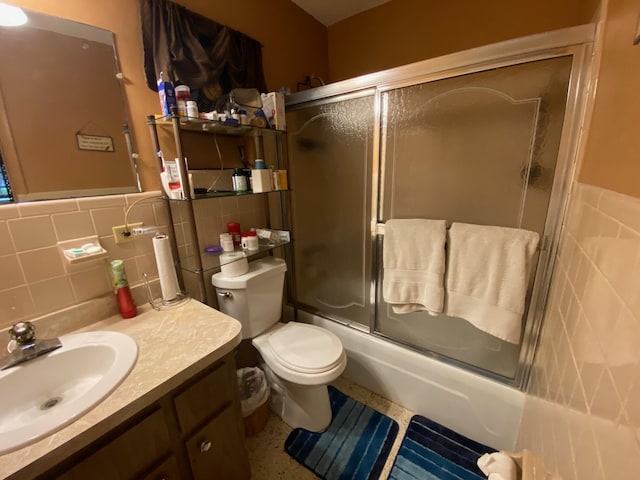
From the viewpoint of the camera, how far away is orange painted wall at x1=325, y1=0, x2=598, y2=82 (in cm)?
145

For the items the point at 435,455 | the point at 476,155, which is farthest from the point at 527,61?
the point at 435,455

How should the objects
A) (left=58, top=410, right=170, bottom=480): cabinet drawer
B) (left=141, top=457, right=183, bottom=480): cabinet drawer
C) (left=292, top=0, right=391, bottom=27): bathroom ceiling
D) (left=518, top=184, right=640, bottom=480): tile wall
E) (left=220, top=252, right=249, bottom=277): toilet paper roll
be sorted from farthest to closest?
(left=292, top=0, right=391, bottom=27): bathroom ceiling → (left=220, top=252, right=249, bottom=277): toilet paper roll → (left=141, top=457, right=183, bottom=480): cabinet drawer → (left=58, top=410, right=170, bottom=480): cabinet drawer → (left=518, top=184, right=640, bottom=480): tile wall

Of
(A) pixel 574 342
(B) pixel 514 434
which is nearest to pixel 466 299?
(A) pixel 574 342

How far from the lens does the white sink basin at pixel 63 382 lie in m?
0.63

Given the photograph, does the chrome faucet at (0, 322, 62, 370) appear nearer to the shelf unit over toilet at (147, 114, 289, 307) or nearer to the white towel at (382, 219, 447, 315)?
A: the shelf unit over toilet at (147, 114, 289, 307)

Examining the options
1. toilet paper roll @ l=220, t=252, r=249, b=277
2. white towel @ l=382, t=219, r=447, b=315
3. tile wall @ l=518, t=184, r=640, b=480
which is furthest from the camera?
toilet paper roll @ l=220, t=252, r=249, b=277

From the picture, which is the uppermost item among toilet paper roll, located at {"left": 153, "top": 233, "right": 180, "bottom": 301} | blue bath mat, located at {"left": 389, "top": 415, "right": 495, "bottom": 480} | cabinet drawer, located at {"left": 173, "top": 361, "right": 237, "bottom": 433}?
toilet paper roll, located at {"left": 153, "top": 233, "right": 180, "bottom": 301}

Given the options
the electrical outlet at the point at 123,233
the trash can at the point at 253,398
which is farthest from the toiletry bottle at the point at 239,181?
the trash can at the point at 253,398

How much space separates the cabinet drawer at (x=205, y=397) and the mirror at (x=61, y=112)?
0.82 metres

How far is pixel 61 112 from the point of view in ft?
3.08

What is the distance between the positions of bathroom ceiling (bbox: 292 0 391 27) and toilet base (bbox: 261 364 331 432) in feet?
7.76

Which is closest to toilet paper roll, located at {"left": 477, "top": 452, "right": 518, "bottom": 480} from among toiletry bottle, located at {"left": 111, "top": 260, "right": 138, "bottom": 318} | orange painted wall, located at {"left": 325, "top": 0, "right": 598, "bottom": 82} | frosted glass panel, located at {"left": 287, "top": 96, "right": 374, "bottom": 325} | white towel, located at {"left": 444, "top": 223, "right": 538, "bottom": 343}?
white towel, located at {"left": 444, "top": 223, "right": 538, "bottom": 343}

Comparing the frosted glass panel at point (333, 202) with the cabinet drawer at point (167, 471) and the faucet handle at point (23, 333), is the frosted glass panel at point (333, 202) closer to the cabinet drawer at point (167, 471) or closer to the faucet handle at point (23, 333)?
the cabinet drawer at point (167, 471)

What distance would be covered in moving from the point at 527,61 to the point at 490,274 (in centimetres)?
81
